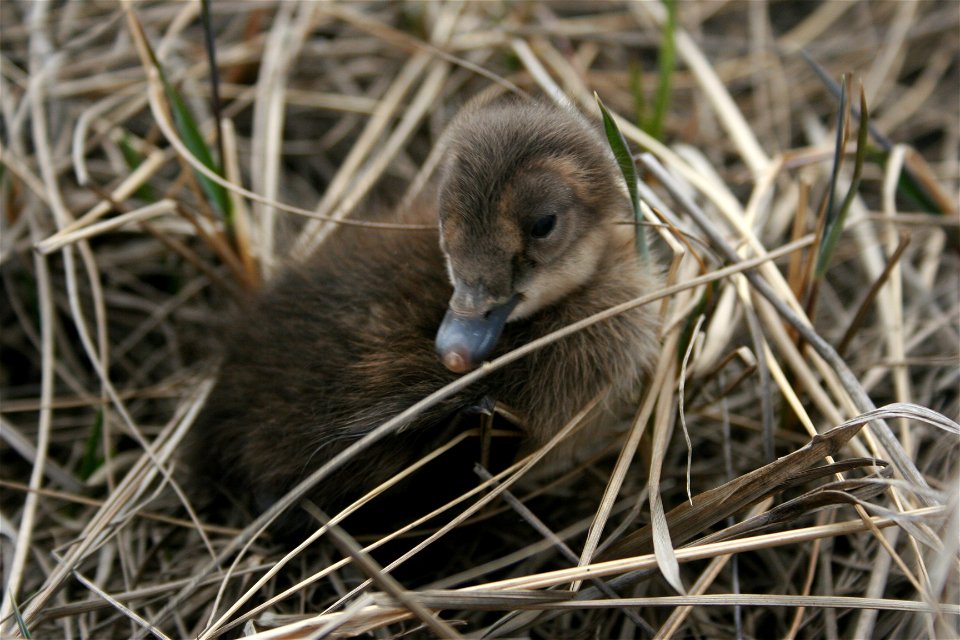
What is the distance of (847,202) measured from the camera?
1.76 meters

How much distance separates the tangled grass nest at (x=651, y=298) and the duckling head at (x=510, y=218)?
276 mm

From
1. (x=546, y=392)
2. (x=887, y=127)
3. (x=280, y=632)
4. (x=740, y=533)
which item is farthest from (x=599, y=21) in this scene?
(x=280, y=632)

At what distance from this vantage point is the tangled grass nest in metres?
1.55

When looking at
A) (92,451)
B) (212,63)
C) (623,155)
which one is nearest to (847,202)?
(623,155)

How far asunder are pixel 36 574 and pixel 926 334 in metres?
2.07

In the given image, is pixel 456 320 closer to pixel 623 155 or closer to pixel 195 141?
pixel 623 155

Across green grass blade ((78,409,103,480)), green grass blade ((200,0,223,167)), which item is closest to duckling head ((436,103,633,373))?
green grass blade ((200,0,223,167))

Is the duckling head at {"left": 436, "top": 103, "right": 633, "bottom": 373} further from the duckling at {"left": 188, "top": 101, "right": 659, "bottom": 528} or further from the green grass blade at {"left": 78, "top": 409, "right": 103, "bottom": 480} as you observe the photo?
the green grass blade at {"left": 78, "top": 409, "right": 103, "bottom": 480}

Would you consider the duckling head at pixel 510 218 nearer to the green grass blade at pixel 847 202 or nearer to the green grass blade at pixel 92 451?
the green grass blade at pixel 847 202

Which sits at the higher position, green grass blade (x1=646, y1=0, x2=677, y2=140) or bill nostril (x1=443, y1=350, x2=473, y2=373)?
green grass blade (x1=646, y1=0, x2=677, y2=140)

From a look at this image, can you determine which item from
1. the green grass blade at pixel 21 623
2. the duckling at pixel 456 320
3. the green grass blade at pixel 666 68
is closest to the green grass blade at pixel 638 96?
the green grass blade at pixel 666 68

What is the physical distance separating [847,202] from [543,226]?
2.09ft

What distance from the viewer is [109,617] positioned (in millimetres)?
1773

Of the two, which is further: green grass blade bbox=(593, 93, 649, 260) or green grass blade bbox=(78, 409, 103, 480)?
green grass blade bbox=(78, 409, 103, 480)
